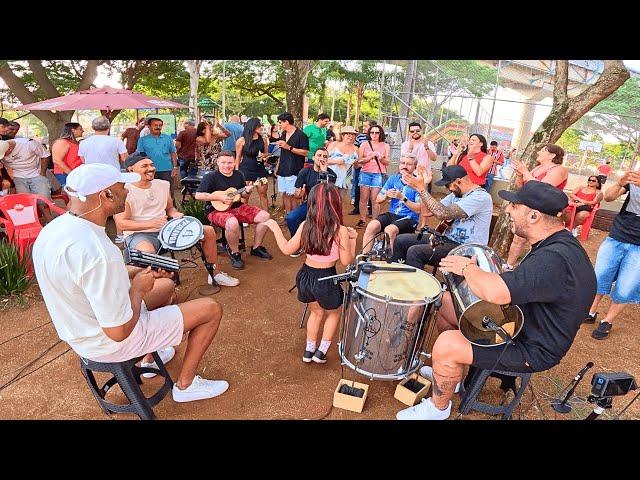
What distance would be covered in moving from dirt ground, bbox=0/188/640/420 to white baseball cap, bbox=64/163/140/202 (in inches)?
68.0

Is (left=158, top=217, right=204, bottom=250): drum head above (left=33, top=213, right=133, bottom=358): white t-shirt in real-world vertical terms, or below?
below

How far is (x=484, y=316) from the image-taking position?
2.72 meters

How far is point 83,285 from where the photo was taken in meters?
2.20

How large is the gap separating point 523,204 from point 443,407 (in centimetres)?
155

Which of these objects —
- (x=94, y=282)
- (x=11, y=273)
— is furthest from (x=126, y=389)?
(x=11, y=273)

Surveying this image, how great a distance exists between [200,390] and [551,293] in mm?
2552

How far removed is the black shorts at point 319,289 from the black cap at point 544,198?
5.21ft

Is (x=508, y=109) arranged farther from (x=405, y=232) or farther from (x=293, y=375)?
(x=293, y=375)

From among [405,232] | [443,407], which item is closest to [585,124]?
[405,232]

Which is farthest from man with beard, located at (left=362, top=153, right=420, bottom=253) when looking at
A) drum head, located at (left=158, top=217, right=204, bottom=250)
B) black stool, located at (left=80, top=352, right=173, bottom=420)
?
black stool, located at (left=80, top=352, right=173, bottom=420)

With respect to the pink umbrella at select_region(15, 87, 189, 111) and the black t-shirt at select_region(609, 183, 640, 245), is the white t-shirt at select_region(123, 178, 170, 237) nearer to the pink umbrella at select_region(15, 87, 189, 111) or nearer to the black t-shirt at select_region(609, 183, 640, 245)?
the pink umbrella at select_region(15, 87, 189, 111)

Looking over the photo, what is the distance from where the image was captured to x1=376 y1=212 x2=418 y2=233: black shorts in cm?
523

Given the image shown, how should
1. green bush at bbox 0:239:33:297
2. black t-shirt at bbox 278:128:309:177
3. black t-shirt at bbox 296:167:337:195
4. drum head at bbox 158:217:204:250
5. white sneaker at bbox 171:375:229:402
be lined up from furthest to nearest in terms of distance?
black t-shirt at bbox 278:128:309:177, black t-shirt at bbox 296:167:337:195, green bush at bbox 0:239:33:297, drum head at bbox 158:217:204:250, white sneaker at bbox 171:375:229:402

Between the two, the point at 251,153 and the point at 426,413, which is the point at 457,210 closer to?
the point at 426,413
